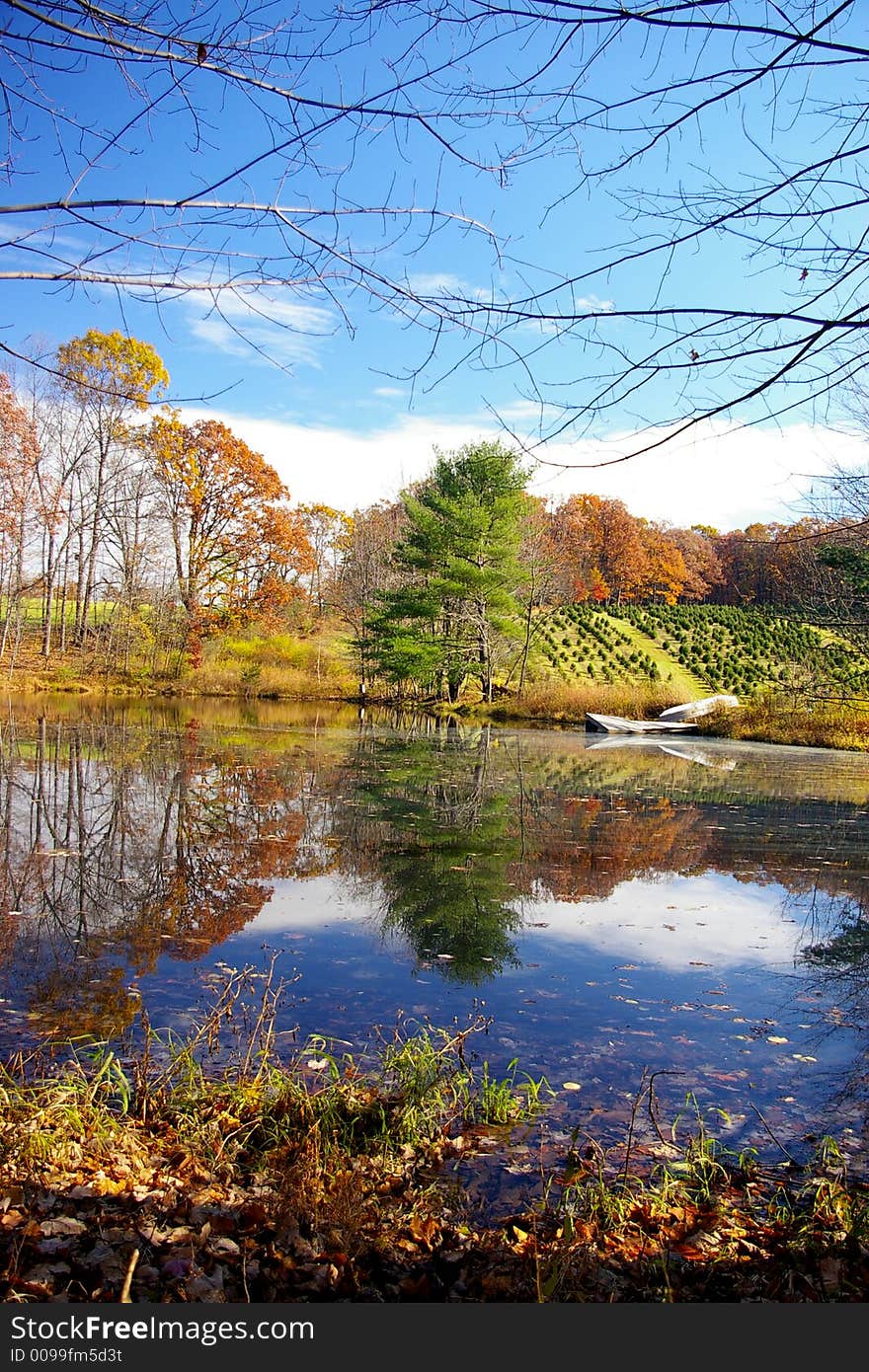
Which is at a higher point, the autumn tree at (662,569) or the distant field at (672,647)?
the autumn tree at (662,569)

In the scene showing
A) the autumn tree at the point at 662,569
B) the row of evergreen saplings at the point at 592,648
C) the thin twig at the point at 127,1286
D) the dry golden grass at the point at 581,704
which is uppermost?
the autumn tree at the point at 662,569

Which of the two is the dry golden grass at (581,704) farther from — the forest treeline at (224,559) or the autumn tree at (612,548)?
the autumn tree at (612,548)

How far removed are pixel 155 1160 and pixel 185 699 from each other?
30348mm

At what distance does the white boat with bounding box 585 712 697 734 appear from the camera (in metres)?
28.5

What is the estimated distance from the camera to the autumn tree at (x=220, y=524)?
3456 cm

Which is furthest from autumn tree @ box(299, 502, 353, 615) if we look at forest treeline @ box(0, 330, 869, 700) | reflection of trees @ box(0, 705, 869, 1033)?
reflection of trees @ box(0, 705, 869, 1033)

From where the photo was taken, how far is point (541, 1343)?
221 centimetres

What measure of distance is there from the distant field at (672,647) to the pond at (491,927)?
22.5m

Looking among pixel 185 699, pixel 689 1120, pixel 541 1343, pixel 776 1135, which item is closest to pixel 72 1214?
pixel 541 1343

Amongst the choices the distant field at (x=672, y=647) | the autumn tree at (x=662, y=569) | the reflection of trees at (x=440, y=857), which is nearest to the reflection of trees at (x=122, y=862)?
the reflection of trees at (x=440, y=857)

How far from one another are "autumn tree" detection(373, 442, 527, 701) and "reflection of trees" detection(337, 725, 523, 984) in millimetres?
15083

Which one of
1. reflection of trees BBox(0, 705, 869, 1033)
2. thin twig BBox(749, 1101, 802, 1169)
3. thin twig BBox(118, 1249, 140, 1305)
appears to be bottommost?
reflection of trees BBox(0, 705, 869, 1033)

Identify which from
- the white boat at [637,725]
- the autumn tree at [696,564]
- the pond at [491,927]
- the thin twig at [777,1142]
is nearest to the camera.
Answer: the thin twig at [777,1142]

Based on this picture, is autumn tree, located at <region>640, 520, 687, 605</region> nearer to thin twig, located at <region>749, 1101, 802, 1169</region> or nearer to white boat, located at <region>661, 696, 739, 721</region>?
white boat, located at <region>661, 696, 739, 721</region>
